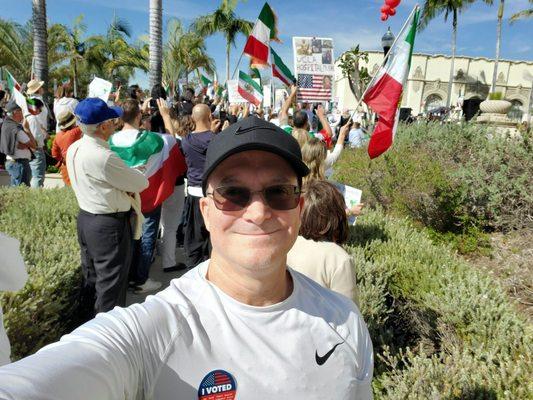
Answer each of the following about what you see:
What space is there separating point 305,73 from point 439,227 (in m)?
4.25

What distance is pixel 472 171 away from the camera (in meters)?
6.71

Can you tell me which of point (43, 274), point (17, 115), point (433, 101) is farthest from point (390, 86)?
point (433, 101)

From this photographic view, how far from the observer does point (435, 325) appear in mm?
2977

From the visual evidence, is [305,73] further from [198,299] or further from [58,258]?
[198,299]

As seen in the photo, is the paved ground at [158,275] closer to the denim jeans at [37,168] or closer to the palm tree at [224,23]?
the denim jeans at [37,168]

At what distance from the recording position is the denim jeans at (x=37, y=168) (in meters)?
8.65

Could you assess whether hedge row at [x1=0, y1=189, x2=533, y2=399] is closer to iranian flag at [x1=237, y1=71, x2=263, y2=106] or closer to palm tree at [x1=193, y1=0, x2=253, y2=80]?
iranian flag at [x1=237, y1=71, x2=263, y2=106]

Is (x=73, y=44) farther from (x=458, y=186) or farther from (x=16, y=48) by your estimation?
(x=458, y=186)

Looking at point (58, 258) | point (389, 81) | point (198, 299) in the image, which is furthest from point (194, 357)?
point (389, 81)

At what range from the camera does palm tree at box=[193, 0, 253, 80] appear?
32594 millimetres

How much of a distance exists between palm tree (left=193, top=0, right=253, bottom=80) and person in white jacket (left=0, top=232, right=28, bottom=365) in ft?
111

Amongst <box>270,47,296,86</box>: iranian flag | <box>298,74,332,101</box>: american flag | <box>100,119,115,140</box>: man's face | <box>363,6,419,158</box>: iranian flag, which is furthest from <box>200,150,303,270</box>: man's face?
<box>298,74,332,101</box>: american flag

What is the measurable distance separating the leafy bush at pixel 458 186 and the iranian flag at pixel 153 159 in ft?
10.7

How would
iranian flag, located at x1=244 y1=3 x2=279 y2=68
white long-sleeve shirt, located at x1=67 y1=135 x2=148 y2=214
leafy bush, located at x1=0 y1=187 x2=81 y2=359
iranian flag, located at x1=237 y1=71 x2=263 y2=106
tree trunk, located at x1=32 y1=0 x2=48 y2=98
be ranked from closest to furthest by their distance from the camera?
leafy bush, located at x1=0 y1=187 x2=81 y2=359 → white long-sleeve shirt, located at x1=67 y1=135 x2=148 y2=214 → iranian flag, located at x1=244 y1=3 x2=279 y2=68 → iranian flag, located at x1=237 y1=71 x2=263 y2=106 → tree trunk, located at x1=32 y1=0 x2=48 y2=98
